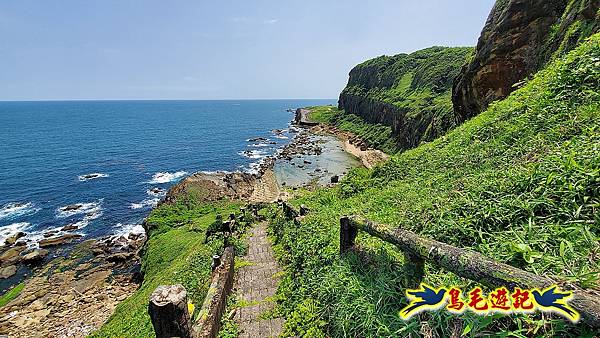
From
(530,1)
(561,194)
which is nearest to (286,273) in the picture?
(561,194)

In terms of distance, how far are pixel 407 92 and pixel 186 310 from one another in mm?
79164

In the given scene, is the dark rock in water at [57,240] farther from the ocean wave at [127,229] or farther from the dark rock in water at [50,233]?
the ocean wave at [127,229]

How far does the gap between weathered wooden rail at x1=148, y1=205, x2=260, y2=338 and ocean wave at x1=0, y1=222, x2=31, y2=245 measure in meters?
35.7

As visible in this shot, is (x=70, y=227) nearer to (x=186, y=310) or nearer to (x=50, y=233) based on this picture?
(x=50, y=233)

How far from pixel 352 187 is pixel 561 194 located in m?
11.0

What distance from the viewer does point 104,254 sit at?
2825 cm

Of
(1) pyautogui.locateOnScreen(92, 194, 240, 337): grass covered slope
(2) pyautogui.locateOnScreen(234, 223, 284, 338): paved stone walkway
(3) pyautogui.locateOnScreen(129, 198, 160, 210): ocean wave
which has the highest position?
(2) pyautogui.locateOnScreen(234, 223, 284, 338): paved stone walkway

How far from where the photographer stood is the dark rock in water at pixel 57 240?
29531 millimetres

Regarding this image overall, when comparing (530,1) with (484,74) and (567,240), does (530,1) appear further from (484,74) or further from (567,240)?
(567,240)

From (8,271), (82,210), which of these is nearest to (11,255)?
(8,271)

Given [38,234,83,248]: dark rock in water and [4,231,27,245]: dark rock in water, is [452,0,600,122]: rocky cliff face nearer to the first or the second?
[38,234,83,248]: dark rock in water

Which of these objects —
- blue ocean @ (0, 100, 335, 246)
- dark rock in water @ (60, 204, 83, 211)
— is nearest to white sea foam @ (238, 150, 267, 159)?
blue ocean @ (0, 100, 335, 246)

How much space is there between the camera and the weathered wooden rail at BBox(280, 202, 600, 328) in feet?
8.21

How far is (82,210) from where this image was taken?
38.0 meters
